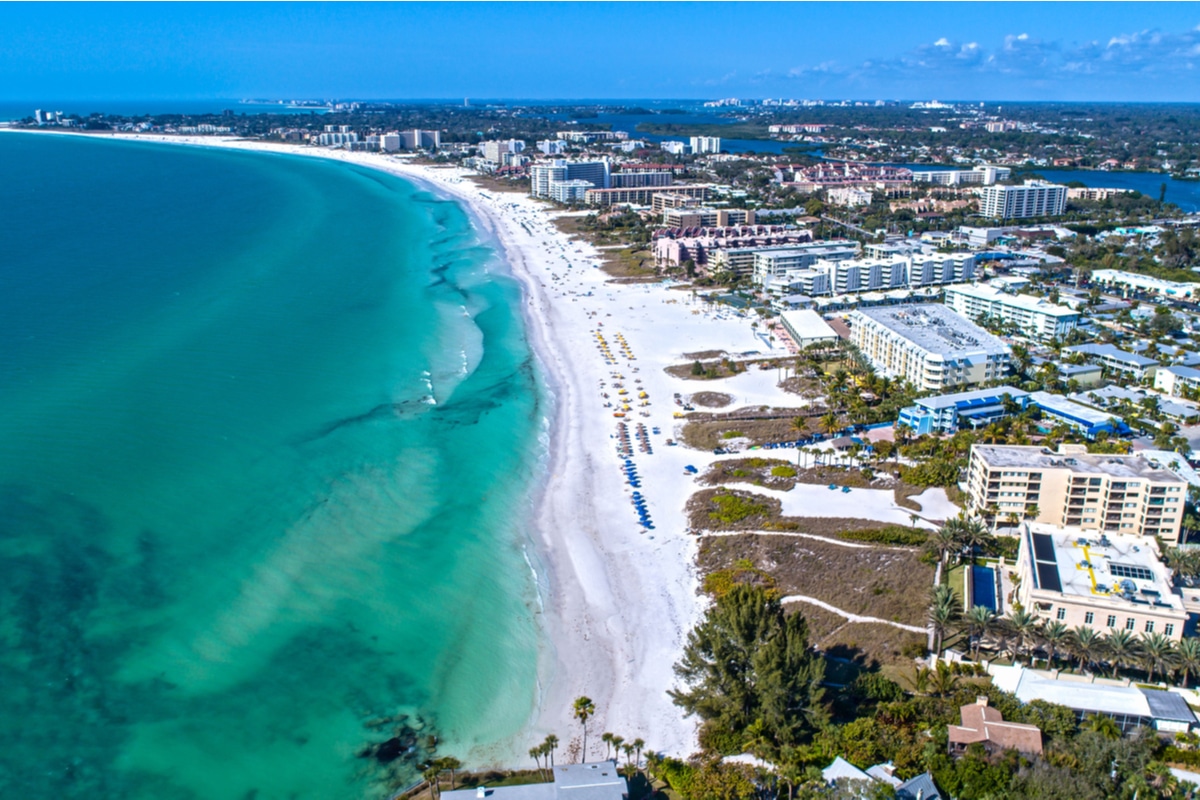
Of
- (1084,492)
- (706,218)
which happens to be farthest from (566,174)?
(1084,492)

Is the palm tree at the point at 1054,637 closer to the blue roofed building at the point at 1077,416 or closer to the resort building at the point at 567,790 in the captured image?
the resort building at the point at 567,790

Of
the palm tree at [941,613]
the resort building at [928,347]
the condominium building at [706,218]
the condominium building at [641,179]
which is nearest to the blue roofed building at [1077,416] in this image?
the resort building at [928,347]

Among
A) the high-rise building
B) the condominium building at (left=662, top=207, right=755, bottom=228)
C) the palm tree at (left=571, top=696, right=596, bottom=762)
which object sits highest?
the high-rise building

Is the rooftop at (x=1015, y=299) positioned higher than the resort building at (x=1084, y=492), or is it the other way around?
the rooftop at (x=1015, y=299)

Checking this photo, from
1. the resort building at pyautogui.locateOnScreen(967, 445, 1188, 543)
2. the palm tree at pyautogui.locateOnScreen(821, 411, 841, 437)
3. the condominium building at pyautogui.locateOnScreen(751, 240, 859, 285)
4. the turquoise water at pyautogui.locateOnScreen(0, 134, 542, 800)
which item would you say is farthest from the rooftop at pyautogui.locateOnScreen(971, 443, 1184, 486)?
the condominium building at pyautogui.locateOnScreen(751, 240, 859, 285)

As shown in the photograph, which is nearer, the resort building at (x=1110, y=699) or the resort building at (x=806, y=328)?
the resort building at (x=1110, y=699)

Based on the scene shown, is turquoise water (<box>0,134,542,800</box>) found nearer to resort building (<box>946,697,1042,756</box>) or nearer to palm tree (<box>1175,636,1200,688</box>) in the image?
resort building (<box>946,697,1042,756</box>)

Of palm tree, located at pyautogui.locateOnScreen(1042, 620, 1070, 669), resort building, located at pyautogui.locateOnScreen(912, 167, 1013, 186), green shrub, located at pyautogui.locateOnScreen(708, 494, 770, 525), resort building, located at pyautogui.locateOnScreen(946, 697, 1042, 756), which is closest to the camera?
resort building, located at pyautogui.locateOnScreen(946, 697, 1042, 756)
